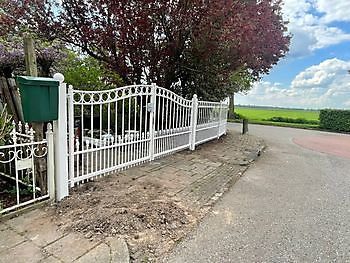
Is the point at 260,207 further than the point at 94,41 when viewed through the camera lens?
No

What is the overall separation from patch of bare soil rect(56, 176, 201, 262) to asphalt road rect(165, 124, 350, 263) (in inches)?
8.7

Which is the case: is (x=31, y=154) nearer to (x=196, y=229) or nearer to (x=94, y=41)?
(x=196, y=229)

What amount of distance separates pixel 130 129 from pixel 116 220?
11.6ft

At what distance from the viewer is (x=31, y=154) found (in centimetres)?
343

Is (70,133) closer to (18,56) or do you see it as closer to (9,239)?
(9,239)

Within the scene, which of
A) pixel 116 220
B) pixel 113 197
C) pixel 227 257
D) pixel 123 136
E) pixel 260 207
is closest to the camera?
pixel 227 257

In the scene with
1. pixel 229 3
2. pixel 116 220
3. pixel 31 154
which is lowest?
pixel 116 220

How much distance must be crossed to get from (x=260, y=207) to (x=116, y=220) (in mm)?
2330

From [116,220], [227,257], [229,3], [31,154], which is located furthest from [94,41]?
[227,257]

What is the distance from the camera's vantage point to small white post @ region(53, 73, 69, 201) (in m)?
3.59

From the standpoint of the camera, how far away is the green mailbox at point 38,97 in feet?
10.3

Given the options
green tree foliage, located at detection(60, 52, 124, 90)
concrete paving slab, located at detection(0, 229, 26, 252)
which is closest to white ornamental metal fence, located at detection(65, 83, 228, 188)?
concrete paving slab, located at detection(0, 229, 26, 252)

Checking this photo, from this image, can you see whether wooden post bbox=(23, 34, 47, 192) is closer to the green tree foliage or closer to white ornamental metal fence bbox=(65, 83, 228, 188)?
white ornamental metal fence bbox=(65, 83, 228, 188)

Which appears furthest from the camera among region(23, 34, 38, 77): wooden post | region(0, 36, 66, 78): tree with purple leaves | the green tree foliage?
the green tree foliage
